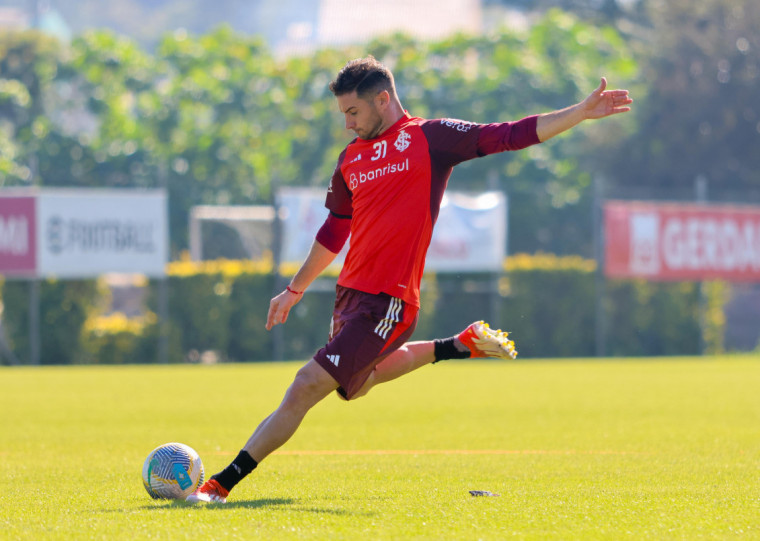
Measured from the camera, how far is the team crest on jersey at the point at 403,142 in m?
6.75

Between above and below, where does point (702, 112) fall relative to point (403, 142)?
above

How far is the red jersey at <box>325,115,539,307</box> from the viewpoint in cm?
671

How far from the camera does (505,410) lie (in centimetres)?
1348

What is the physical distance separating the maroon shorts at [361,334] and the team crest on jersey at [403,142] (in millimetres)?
781

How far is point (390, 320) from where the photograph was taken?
6.71m

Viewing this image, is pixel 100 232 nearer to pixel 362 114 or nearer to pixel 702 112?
pixel 362 114

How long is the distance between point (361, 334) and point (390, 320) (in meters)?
0.19

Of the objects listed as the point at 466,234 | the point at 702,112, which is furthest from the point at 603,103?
the point at 702,112

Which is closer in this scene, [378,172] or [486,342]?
[378,172]

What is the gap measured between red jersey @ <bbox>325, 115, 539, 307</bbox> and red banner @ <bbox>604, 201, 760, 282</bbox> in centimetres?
2069

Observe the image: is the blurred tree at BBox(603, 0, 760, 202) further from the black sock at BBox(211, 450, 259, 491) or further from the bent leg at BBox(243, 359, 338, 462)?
the black sock at BBox(211, 450, 259, 491)

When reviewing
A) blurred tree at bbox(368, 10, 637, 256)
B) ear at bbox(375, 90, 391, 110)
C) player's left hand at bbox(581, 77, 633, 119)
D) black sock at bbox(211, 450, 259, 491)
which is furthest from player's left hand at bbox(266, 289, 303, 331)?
blurred tree at bbox(368, 10, 637, 256)

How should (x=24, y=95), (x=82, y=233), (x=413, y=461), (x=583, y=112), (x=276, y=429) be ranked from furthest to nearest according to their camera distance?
1. (x=24, y=95)
2. (x=82, y=233)
3. (x=413, y=461)
4. (x=276, y=429)
5. (x=583, y=112)

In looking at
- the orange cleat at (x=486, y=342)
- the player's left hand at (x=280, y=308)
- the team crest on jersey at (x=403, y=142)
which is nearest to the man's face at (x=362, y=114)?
the team crest on jersey at (x=403, y=142)
